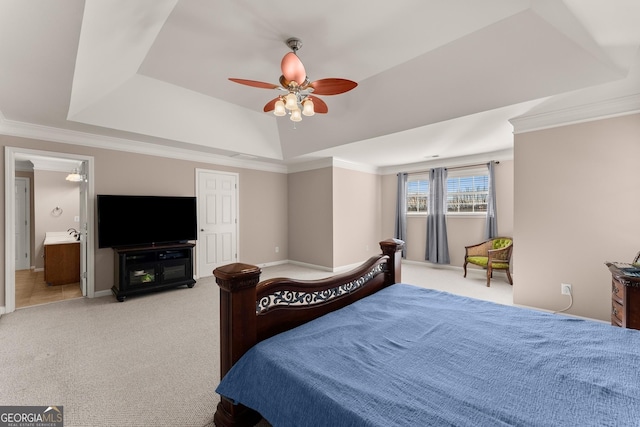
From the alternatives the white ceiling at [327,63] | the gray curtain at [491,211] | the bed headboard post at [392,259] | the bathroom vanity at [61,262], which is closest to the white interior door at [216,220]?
the white ceiling at [327,63]

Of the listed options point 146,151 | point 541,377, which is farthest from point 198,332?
point 146,151

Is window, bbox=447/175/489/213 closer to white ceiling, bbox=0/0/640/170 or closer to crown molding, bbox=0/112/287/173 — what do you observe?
white ceiling, bbox=0/0/640/170

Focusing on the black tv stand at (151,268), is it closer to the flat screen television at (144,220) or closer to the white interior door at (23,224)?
the flat screen television at (144,220)

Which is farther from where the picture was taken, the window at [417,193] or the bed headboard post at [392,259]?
the window at [417,193]

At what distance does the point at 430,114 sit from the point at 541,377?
2.99m

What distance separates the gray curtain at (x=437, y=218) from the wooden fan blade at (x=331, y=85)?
4169 millimetres

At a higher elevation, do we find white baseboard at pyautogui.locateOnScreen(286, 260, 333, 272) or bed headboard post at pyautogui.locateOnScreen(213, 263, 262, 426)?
bed headboard post at pyautogui.locateOnScreen(213, 263, 262, 426)

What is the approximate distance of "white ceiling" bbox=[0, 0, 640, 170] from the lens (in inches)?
77.7

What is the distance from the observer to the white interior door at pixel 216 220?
5.17m

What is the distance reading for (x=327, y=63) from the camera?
3043 mm

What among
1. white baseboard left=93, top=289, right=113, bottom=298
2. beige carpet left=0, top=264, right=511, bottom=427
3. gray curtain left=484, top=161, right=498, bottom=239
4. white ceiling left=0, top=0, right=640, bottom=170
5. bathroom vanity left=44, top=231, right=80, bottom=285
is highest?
white ceiling left=0, top=0, right=640, bottom=170

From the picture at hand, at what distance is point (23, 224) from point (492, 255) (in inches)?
374

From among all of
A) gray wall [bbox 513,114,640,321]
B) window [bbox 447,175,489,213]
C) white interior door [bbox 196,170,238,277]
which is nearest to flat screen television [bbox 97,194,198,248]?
white interior door [bbox 196,170,238,277]

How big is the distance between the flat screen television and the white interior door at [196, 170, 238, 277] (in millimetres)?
491
